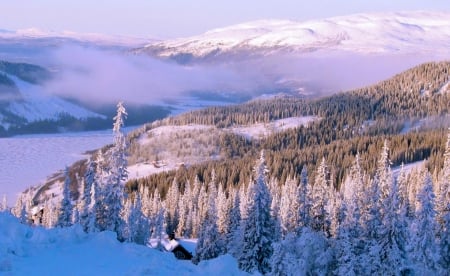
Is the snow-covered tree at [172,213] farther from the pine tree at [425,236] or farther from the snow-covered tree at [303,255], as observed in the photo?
the pine tree at [425,236]

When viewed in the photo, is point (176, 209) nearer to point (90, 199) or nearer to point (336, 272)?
point (90, 199)

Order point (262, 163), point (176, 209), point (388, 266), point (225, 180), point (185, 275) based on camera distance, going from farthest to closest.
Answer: point (225, 180), point (176, 209), point (262, 163), point (388, 266), point (185, 275)

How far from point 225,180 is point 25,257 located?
138581mm

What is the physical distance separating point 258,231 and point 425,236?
40.3ft

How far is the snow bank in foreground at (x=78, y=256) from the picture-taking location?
1867cm

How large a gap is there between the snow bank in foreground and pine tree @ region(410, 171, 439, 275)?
23584 millimetres

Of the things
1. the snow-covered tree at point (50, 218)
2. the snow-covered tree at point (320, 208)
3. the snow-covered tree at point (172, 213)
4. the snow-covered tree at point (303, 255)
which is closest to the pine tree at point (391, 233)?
the snow-covered tree at point (303, 255)

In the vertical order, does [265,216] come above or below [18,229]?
below

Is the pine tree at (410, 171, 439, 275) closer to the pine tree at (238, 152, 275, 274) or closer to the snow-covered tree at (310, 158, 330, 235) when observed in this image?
the snow-covered tree at (310, 158, 330, 235)

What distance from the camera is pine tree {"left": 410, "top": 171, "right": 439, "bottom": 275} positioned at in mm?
40250

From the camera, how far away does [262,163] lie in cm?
4378

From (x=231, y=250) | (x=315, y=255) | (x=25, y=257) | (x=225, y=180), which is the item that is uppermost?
(x=25, y=257)

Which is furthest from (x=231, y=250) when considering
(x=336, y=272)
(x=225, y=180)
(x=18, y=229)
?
(x=225, y=180)

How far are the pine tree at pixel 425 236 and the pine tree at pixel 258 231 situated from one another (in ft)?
35.6
